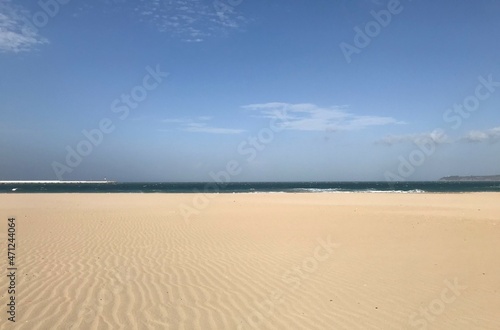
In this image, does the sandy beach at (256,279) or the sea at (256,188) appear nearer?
the sandy beach at (256,279)

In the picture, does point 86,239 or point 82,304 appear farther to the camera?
point 86,239

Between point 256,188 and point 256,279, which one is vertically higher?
point 256,188

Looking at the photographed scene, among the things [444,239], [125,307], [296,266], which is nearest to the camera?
[125,307]

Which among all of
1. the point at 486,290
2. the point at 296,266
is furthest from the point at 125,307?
the point at 486,290

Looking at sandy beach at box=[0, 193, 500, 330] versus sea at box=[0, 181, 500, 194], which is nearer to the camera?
sandy beach at box=[0, 193, 500, 330]

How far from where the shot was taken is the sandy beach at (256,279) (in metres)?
5.30

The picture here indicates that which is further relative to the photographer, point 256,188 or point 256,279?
point 256,188

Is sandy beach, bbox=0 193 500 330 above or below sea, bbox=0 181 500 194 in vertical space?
below

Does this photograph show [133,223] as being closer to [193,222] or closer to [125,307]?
[193,222]

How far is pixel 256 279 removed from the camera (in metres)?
7.36

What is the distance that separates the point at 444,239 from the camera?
11.6 m

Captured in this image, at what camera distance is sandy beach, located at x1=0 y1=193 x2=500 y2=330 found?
5297 mm

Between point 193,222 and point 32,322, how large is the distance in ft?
38.1

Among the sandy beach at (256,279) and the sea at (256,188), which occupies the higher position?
the sea at (256,188)
